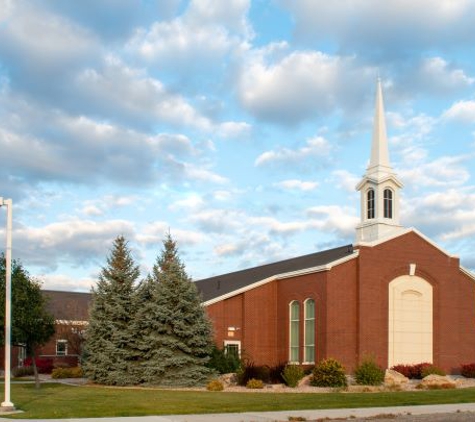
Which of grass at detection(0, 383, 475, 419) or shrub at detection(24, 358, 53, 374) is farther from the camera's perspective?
shrub at detection(24, 358, 53, 374)

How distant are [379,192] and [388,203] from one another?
1.01 m

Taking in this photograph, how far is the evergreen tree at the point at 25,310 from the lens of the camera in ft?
98.6

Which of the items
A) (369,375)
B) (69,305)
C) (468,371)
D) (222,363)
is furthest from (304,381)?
(69,305)

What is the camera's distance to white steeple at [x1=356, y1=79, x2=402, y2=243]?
41.0 meters

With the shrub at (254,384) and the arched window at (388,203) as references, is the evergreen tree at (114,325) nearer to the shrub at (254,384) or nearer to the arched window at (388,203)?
the shrub at (254,384)

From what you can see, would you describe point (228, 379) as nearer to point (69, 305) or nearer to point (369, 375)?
point (369, 375)

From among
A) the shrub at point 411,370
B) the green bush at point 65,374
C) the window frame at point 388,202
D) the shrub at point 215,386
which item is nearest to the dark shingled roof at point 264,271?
the window frame at point 388,202

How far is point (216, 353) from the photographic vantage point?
36.7m

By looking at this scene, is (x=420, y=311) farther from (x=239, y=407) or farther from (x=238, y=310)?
(x=239, y=407)

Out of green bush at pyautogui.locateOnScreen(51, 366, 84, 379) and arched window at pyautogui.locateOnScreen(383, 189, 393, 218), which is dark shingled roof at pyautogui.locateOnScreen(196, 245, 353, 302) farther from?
green bush at pyautogui.locateOnScreen(51, 366, 84, 379)

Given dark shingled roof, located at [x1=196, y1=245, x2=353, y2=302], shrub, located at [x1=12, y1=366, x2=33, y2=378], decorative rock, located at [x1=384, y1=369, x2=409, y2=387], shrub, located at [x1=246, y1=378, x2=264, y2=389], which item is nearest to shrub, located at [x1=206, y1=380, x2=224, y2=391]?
shrub, located at [x1=246, y1=378, x2=264, y2=389]

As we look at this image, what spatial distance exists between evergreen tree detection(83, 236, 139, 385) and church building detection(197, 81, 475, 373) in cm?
660

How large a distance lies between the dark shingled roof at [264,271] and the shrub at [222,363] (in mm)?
5792

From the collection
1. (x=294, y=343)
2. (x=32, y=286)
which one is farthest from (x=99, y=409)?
(x=294, y=343)
